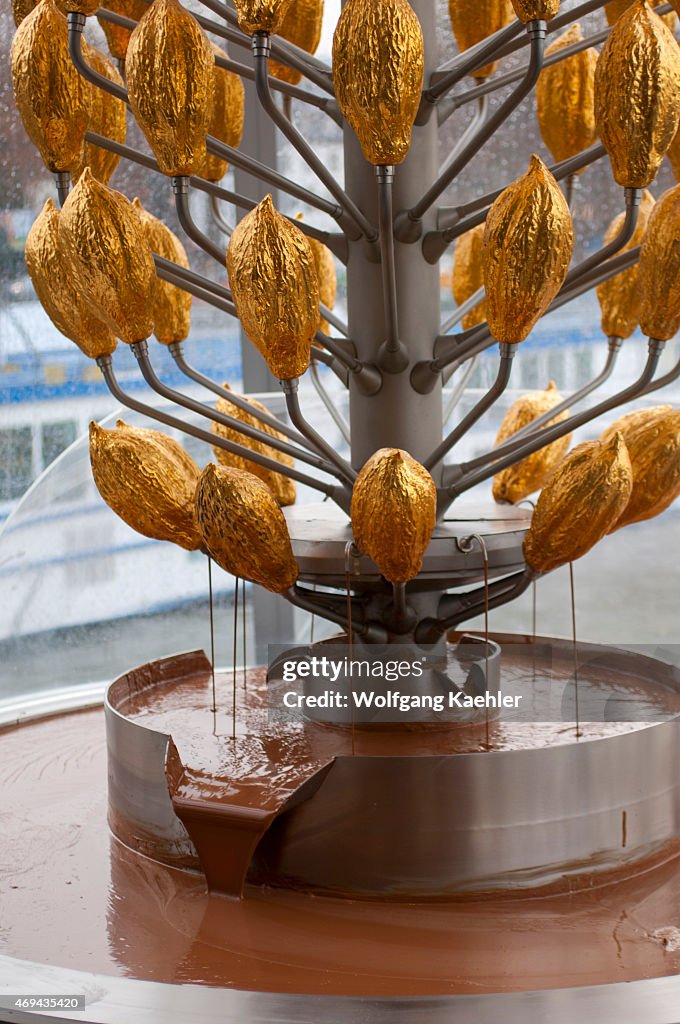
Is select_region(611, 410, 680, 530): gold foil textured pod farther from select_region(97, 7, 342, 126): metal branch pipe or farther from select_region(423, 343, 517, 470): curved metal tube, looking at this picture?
select_region(97, 7, 342, 126): metal branch pipe

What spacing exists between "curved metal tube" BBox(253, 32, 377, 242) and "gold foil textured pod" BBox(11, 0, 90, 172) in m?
0.09

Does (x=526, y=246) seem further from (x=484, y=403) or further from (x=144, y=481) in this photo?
(x=144, y=481)

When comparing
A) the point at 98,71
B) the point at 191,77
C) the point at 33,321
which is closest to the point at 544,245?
the point at 191,77

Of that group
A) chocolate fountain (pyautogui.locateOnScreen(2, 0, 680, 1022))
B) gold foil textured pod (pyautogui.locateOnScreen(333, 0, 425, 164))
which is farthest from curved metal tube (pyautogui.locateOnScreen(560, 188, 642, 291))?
gold foil textured pod (pyautogui.locateOnScreen(333, 0, 425, 164))

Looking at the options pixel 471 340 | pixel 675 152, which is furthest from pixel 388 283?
pixel 675 152

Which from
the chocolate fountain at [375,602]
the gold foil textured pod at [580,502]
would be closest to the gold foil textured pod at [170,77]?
the chocolate fountain at [375,602]

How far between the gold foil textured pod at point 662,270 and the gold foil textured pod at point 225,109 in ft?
0.84

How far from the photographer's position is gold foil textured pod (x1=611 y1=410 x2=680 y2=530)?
0.59 meters

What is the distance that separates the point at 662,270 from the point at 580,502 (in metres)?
0.11

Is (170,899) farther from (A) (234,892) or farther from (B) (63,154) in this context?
(B) (63,154)

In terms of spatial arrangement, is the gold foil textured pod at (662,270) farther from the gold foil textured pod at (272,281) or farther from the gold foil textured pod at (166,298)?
the gold foil textured pod at (166,298)

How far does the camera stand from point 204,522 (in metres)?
0.54

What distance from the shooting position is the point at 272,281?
0.51 m

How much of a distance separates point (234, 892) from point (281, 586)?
0.13m
